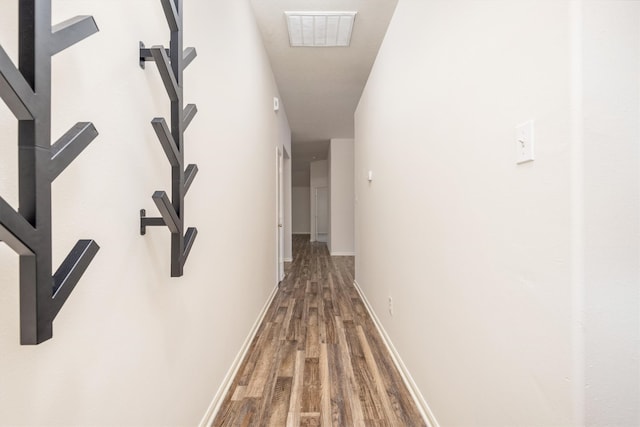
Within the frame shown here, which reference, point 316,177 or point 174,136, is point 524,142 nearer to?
point 174,136

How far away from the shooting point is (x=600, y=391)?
0.67 m

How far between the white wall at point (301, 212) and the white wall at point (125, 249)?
10.5 metres

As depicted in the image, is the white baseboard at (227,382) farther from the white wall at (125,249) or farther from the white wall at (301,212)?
the white wall at (301,212)

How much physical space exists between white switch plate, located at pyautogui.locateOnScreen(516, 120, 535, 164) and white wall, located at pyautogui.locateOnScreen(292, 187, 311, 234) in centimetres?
1144

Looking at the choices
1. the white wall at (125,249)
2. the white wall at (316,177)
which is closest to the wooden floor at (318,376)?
the white wall at (125,249)

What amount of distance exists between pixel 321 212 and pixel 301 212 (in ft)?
9.67

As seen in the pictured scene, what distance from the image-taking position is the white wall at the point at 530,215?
0.66 metres

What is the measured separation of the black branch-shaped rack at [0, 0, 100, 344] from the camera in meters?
0.48

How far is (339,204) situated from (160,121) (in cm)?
602

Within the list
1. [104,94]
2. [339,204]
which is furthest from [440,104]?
[339,204]

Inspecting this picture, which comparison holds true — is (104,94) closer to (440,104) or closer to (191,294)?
(191,294)

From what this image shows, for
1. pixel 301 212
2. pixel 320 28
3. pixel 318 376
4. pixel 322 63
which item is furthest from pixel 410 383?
pixel 301 212

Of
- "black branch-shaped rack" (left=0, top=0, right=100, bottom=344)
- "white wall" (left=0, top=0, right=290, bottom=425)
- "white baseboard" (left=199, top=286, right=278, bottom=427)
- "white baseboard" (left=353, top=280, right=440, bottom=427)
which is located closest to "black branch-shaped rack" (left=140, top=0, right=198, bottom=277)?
"white wall" (left=0, top=0, right=290, bottom=425)

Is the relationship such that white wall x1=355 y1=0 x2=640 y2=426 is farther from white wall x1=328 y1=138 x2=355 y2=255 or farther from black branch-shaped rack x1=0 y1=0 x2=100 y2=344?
white wall x1=328 y1=138 x2=355 y2=255
